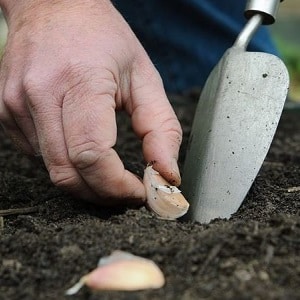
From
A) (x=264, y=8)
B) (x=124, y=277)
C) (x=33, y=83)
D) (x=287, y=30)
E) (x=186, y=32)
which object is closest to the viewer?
(x=124, y=277)

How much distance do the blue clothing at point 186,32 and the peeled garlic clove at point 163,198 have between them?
67.2 inches

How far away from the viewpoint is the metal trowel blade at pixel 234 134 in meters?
1.67

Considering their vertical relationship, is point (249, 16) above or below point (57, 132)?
above

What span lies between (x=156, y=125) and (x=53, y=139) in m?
0.24

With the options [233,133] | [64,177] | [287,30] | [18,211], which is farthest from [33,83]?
[287,30]

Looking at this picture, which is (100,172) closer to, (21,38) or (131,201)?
(131,201)

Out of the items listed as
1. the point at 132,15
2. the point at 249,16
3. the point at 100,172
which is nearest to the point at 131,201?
the point at 100,172

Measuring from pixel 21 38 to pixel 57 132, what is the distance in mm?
292

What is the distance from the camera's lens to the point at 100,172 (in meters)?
1.52

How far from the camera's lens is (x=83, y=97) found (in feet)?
5.04

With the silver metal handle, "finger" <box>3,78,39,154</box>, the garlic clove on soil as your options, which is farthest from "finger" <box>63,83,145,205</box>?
the silver metal handle

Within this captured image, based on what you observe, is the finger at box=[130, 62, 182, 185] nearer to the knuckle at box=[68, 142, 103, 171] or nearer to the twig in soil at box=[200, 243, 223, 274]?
the knuckle at box=[68, 142, 103, 171]

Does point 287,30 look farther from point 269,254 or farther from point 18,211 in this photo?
point 269,254

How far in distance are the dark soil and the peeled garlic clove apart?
0.06 m
